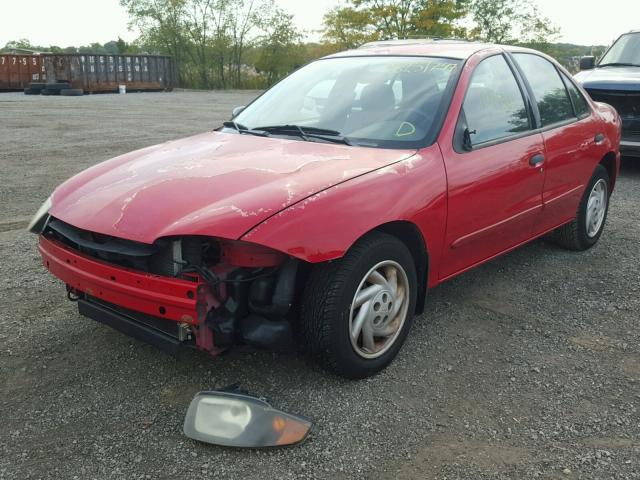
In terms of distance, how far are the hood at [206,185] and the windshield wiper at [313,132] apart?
0.29ft

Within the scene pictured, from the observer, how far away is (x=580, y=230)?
4895 mm

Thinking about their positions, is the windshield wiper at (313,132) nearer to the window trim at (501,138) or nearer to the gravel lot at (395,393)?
the window trim at (501,138)

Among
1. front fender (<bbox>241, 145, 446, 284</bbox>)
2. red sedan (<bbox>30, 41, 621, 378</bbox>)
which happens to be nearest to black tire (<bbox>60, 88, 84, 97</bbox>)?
red sedan (<bbox>30, 41, 621, 378</bbox>)

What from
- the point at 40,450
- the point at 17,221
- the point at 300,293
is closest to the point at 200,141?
the point at 300,293

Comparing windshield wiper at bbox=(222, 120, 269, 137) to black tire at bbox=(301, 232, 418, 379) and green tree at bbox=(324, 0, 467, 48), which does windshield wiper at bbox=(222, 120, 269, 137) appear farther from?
green tree at bbox=(324, 0, 467, 48)

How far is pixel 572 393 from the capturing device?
294cm

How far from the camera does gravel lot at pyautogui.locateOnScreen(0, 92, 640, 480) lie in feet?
7.91

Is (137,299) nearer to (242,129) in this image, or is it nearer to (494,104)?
(242,129)

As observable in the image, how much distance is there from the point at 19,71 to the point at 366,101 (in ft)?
104

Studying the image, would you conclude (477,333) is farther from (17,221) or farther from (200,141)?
(17,221)

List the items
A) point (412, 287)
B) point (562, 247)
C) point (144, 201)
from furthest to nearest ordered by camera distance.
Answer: point (562, 247), point (412, 287), point (144, 201)

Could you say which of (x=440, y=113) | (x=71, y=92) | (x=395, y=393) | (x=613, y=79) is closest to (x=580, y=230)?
(x=440, y=113)

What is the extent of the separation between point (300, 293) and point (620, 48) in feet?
28.1

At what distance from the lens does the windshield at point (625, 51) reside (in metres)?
9.01
